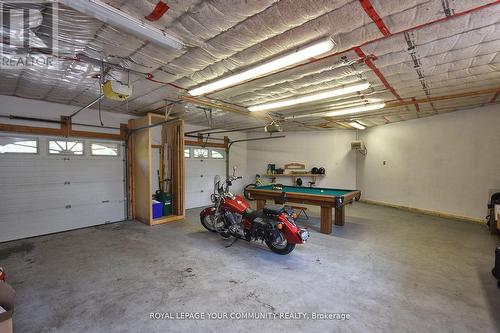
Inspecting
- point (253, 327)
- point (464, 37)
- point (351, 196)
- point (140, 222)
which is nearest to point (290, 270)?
point (253, 327)

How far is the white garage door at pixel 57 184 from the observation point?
4.32 meters

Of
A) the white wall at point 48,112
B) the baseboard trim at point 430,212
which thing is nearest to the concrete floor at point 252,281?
the baseboard trim at point 430,212

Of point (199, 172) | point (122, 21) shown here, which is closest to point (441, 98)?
point (122, 21)

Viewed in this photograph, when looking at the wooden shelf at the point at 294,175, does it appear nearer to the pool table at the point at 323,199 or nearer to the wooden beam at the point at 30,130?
the pool table at the point at 323,199

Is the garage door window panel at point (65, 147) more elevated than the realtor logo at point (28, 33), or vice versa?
the realtor logo at point (28, 33)

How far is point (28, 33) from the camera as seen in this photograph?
233cm

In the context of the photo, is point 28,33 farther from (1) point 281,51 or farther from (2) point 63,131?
(2) point 63,131

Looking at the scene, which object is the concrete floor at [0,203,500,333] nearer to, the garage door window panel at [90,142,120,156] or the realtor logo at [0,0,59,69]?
the garage door window panel at [90,142,120,156]

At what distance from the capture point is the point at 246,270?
3127 mm

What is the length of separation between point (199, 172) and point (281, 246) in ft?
15.3

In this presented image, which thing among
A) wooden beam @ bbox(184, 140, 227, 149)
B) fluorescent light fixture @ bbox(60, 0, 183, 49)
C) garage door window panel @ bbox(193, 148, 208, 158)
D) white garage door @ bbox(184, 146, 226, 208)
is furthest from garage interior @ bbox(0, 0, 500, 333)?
garage door window panel @ bbox(193, 148, 208, 158)

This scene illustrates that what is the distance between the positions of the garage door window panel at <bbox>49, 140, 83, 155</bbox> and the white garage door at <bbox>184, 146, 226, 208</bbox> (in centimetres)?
276

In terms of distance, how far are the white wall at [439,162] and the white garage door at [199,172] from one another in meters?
5.35

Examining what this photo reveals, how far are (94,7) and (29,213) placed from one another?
4.61 metres
